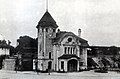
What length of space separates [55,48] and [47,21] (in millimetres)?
5228

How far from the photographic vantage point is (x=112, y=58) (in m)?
64.4

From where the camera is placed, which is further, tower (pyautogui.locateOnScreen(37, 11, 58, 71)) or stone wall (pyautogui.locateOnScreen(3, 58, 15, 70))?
stone wall (pyautogui.locateOnScreen(3, 58, 15, 70))

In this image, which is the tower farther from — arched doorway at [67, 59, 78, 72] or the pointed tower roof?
arched doorway at [67, 59, 78, 72]

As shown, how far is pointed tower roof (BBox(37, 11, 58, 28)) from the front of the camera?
53431 mm

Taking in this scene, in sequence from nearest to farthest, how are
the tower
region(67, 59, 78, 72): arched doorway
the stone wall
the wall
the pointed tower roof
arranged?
region(67, 59, 78, 72): arched doorway, the tower, the pointed tower roof, the stone wall, the wall

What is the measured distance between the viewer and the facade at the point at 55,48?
2045 inches

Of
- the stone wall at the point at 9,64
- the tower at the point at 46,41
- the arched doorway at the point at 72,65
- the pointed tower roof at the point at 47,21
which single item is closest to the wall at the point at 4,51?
the stone wall at the point at 9,64

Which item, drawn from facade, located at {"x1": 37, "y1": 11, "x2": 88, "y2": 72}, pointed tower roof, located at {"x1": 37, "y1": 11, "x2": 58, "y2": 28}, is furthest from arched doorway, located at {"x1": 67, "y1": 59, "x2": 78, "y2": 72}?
pointed tower roof, located at {"x1": 37, "y1": 11, "x2": 58, "y2": 28}

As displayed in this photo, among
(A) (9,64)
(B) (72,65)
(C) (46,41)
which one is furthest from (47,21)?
(A) (9,64)

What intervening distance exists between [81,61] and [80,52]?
176cm

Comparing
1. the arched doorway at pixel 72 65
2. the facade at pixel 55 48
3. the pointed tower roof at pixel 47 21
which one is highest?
the pointed tower roof at pixel 47 21

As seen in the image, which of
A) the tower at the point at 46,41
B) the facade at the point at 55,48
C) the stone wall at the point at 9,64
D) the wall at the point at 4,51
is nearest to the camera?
the facade at the point at 55,48

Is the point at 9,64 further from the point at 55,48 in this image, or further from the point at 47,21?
the point at 47,21

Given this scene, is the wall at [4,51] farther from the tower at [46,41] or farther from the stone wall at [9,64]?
the tower at [46,41]
